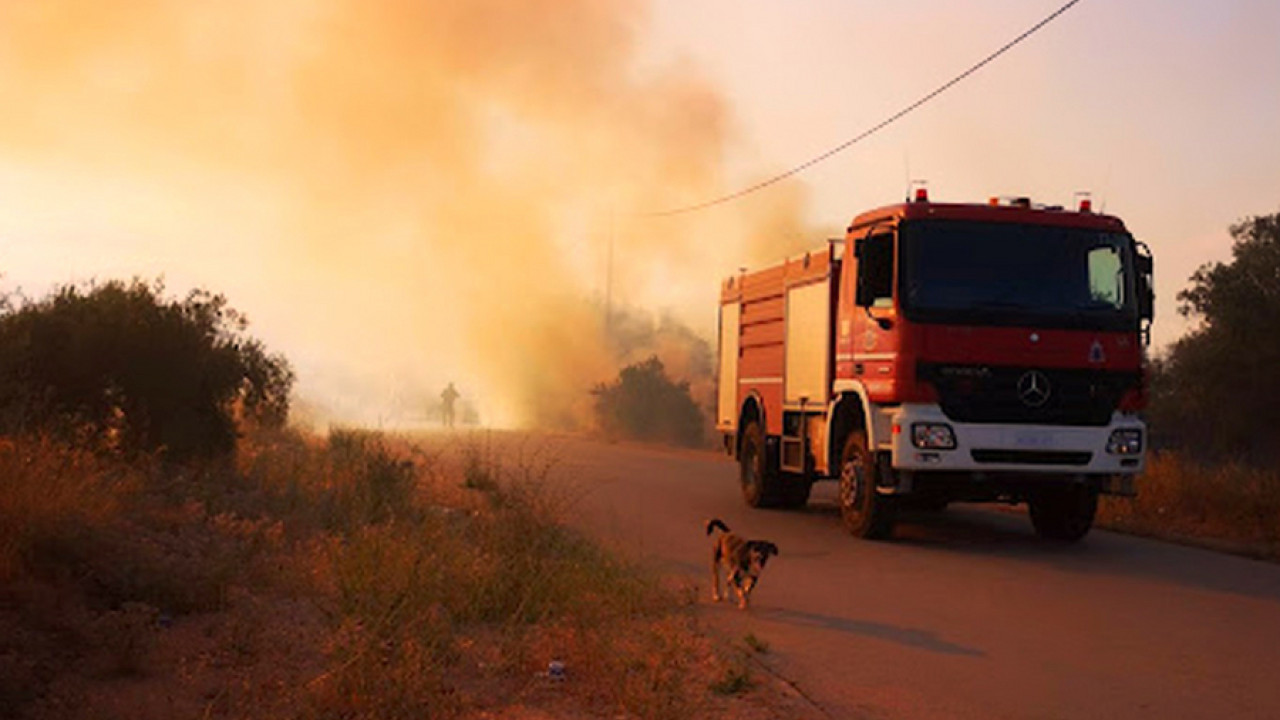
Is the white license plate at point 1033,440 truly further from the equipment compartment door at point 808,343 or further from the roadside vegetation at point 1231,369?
the roadside vegetation at point 1231,369

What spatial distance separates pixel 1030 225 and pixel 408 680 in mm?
9450

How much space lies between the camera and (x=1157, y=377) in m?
36.3

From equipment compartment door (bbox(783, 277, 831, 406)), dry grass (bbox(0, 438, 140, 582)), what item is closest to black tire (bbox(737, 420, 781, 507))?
equipment compartment door (bbox(783, 277, 831, 406))

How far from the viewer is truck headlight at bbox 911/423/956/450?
12828 millimetres

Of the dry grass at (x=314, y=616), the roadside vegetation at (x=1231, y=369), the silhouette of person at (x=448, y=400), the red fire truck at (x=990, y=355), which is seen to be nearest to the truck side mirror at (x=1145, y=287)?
the red fire truck at (x=990, y=355)

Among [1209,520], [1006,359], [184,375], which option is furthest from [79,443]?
[1209,520]

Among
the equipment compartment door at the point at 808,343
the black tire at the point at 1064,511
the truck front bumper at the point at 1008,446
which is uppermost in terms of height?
the equipment compartment door at the point at 808,343

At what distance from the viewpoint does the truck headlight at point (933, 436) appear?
12.8m

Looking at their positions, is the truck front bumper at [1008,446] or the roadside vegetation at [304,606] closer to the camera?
the roadside vegetation at [304,606]

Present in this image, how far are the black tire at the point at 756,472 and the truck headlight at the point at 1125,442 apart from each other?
5.17m

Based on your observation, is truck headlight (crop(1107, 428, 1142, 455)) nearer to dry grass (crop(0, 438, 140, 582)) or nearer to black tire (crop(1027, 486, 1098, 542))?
black tire (crop(1027, 486, 1098, 542))

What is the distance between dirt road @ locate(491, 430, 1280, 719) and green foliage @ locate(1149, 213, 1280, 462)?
18.6 meters

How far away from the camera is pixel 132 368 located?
1496cm

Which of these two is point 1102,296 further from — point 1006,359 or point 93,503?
point 93,503
